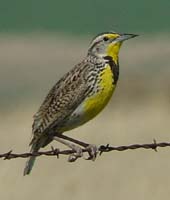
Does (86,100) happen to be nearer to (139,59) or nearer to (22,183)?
(22,183)

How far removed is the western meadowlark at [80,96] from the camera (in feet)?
33.0

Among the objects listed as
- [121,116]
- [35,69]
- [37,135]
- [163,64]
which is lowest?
[35,69]

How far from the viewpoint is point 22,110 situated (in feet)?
74.9

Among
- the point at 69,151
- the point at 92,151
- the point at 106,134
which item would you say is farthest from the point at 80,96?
the point at 106,134

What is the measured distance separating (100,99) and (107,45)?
0.50 meters

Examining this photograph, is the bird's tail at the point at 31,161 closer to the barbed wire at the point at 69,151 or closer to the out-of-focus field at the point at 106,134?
the barbed wire at the point at 69,151

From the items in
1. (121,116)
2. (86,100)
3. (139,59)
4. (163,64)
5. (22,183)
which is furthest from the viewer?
(139,59)

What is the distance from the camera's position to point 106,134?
1962 cm

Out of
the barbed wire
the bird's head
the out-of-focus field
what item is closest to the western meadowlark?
the bird's head

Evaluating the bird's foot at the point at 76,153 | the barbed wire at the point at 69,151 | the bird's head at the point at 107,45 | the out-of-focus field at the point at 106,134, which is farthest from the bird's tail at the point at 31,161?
the out-of-focus field at the point at 106,134

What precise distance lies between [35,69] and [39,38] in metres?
8.49

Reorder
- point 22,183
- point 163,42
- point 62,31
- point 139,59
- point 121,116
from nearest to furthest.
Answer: point 22,183, point 121,116, point 139,59, point 163,42, point 62,31

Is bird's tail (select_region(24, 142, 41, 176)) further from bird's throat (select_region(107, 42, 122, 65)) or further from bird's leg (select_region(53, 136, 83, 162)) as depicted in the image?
bird's throat (select_region(107, 42, 122, 65))

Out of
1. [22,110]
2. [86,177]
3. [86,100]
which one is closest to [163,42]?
[22,110]
